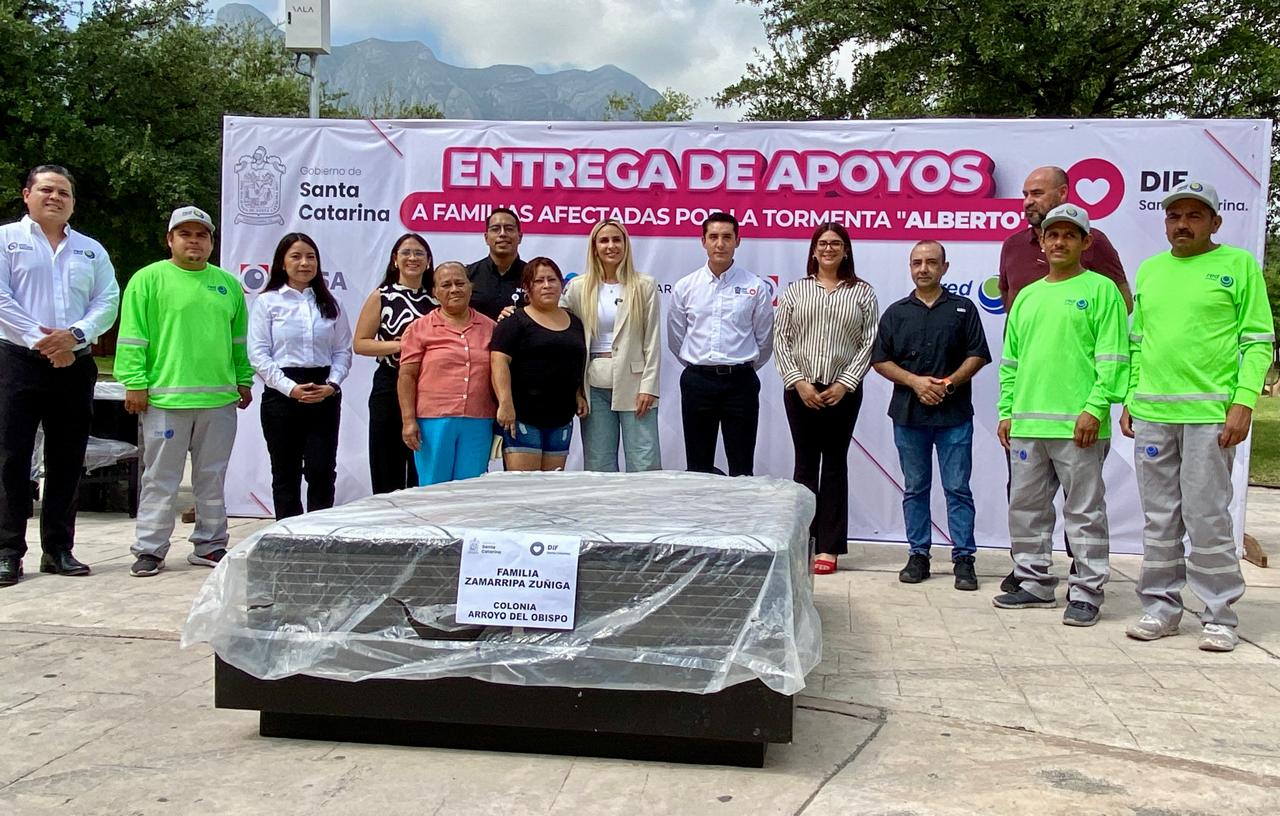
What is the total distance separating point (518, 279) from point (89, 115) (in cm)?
1684

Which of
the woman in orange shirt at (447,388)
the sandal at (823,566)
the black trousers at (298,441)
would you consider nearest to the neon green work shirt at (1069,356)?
the sandal at (823,566)

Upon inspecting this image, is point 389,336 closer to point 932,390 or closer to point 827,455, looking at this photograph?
point 827,455

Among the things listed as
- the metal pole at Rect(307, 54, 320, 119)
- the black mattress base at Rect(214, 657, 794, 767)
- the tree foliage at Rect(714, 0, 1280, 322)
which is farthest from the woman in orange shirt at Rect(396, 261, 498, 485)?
the tree foliage at Rect(714, 0, 1280, 322)

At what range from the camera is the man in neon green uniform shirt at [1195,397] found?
4738 mm

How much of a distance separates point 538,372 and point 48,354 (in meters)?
2.42

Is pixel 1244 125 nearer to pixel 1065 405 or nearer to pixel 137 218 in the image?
pixel 1065 405

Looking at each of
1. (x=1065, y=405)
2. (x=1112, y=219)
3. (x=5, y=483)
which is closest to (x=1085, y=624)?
(x=1065, y=405)

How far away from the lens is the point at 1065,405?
17.2ft

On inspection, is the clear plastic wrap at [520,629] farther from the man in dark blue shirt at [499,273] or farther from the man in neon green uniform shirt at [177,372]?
the man in dark blue shirt at [499,273]

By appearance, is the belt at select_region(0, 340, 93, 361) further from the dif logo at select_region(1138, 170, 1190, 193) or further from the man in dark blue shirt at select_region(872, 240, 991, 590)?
the dif logo at select_region(1138, 170, 1190, 193)

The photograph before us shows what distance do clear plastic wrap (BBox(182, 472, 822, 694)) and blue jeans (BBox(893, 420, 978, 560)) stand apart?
9.54ft

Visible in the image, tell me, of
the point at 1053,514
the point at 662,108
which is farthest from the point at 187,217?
the point at 662,108

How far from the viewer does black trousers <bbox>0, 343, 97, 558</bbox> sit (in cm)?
572

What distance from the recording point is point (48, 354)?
5703 millimetres
